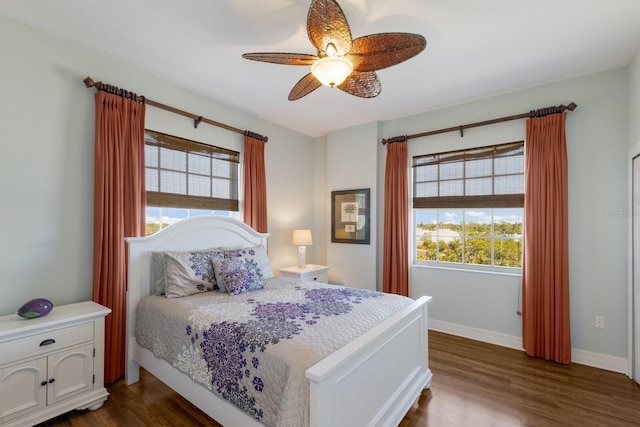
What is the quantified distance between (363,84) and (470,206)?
2132mm

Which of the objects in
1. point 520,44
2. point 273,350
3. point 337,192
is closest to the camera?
point 273,350

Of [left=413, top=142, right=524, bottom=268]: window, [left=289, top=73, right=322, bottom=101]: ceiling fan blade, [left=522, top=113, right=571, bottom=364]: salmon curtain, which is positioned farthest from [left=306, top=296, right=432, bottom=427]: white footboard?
[left=289, top=73, right=322, bottom=101]: ceiling fan blade

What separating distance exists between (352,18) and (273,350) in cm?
215

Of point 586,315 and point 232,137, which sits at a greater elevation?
point 232,137

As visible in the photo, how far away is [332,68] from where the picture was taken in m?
1.75

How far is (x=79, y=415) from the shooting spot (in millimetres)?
2035

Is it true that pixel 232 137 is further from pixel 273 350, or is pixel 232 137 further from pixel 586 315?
pixel 586 315

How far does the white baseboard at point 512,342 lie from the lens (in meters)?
2.64

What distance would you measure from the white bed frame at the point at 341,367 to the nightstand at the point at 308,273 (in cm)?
103

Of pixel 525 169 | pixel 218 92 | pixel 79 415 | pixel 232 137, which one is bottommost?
pixel 79 415

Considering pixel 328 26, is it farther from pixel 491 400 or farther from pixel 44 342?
pixel 491 400

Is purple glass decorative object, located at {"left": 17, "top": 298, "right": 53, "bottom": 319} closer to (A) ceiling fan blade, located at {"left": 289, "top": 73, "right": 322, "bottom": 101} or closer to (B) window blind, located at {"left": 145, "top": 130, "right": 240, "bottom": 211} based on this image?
(B) window blind, located at {"left": 145, "top": 130, "right": 240, "bottom": 211}

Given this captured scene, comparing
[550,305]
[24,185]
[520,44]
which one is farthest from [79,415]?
[520,44]

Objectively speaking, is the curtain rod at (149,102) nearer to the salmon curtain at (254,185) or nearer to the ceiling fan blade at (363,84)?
the salmon curtain at (254,185)
